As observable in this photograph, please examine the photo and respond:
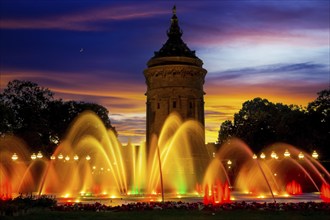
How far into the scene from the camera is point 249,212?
18562 millimetres

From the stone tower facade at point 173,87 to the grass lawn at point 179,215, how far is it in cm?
3100

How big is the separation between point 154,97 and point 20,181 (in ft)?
53.3

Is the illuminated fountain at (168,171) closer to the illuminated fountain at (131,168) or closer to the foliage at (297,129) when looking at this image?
the illuminated fountain at (131,168)

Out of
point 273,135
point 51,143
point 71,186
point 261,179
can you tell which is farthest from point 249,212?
point 51,143

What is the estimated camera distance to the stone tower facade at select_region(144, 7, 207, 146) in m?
49.3

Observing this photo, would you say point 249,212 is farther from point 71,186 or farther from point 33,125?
point 33,125

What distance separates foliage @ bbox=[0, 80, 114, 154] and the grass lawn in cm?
4328

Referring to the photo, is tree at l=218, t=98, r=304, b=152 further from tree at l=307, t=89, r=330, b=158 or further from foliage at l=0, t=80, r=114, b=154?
foliage at l=0, t=80, r=114, b=154

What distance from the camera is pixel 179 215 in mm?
A: 17453

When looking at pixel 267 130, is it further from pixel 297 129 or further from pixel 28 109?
pixel 28 109

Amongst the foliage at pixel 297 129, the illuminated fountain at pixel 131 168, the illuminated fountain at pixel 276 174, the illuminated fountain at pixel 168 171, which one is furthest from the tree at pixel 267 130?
the illuminated fountain at pixel 131 168

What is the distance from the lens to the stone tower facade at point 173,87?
49.3 metres

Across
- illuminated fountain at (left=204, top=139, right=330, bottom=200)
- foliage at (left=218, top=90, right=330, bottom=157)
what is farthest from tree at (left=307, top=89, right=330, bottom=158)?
illuminated fountain at (left=204, top=139, right=330, bottom=200)

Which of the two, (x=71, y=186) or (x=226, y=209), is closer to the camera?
(x=226, y=209)
